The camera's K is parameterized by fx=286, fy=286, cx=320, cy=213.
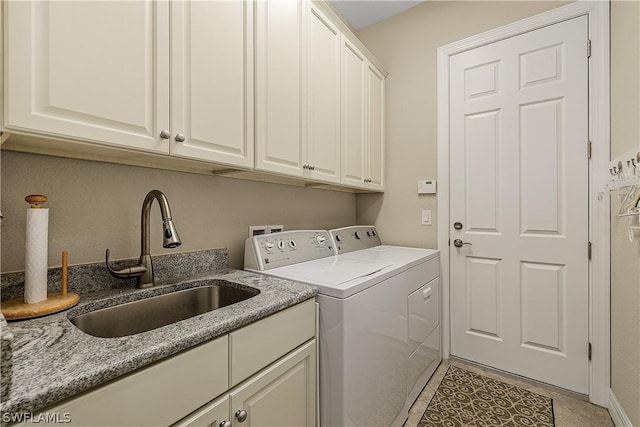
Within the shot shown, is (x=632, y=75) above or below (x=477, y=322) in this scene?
above

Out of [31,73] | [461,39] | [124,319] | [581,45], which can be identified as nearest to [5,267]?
[124,319]

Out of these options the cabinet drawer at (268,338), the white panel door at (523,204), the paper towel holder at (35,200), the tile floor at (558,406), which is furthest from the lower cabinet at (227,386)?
the white panel door at (523,204)

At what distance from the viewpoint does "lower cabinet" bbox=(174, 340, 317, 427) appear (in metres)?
0.81

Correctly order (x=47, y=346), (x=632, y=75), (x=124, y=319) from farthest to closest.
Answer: (x=632, y=75)
(x=124, y=319)
(x=47, y=346)

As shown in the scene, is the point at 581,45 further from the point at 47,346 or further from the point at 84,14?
the point at 47,346

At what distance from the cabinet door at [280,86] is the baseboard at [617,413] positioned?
2.11m

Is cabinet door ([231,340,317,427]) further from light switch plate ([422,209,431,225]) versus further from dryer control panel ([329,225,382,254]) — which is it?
light switch plate ([422,209,431,225])

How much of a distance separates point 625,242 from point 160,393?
215 centimetres

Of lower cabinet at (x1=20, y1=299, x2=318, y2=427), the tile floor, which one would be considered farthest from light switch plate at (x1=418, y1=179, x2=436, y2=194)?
lower cabinet at (x1=20, y1=299, x2=318, y2=427)

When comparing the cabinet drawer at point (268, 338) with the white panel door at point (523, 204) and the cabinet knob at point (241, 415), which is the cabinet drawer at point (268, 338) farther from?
the white panel door at point (523, 204)

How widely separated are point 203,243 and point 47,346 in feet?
2.77

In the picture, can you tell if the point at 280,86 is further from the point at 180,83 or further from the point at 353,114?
the point at 353,114

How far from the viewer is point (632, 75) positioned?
Answer: 1.42 metres

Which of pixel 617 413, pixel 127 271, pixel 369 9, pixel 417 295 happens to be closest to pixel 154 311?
pixel 127 271
